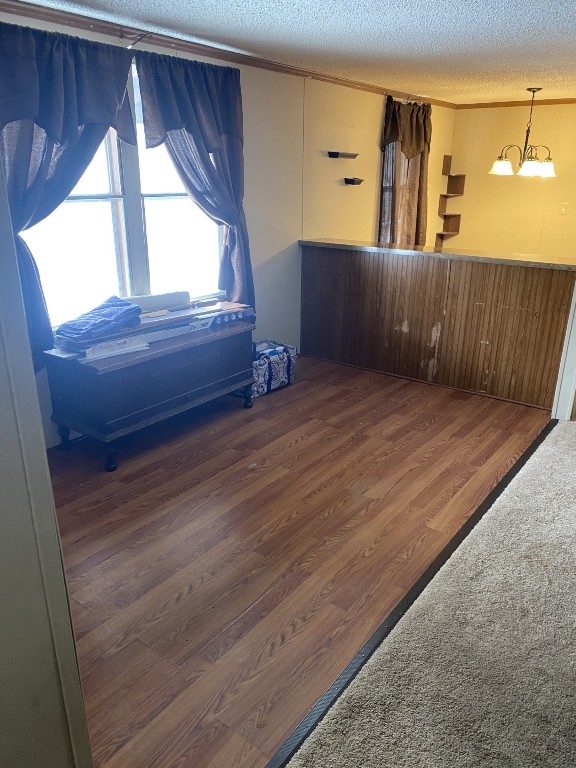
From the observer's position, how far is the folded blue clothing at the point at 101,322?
3.07 meters

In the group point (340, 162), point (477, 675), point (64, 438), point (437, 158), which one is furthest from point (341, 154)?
point (477, 675)

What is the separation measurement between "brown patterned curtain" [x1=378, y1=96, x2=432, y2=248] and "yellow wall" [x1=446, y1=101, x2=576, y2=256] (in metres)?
0.89

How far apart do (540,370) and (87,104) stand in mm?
3241

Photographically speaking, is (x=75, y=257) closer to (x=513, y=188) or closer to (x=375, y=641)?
(x=375, y=641)

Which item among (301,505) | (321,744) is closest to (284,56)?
(301,505)

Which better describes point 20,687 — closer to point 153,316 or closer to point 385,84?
point 153,316

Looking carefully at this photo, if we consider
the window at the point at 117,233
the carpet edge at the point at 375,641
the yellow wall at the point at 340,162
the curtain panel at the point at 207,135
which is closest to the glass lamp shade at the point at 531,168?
the yellow wall at the point at 340,162

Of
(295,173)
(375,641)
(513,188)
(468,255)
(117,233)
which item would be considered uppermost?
(295,173)

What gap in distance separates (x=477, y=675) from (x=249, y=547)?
3.41 feet

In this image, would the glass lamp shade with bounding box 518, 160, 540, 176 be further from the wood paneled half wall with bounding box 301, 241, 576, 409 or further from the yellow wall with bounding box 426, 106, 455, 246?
the yellow wall with bounding box 426, 106, 455, 246

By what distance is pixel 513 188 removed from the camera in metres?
6.45

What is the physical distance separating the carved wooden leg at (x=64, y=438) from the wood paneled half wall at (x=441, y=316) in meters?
2.36

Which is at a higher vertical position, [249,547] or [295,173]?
[295,173]

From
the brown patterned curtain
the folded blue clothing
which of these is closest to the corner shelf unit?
the brown patterned curtain
